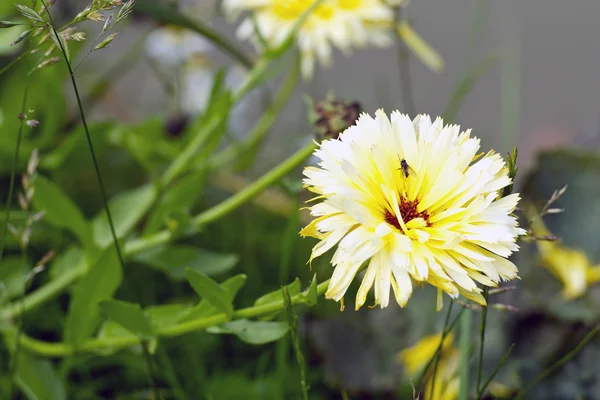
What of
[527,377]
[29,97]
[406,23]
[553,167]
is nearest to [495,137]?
[553,167]

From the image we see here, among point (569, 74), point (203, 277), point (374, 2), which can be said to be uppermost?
point (374, 2)

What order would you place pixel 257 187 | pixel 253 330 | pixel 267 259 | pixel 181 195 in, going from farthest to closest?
pixel 267 259
pixel 181 195
pixel 257 187
pixel 253 330

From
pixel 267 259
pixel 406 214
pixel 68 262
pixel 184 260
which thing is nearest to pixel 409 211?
pixel 406 214

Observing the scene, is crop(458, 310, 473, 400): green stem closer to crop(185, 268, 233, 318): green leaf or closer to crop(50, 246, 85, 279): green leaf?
crop(185, 268, 233, 318): green leaf

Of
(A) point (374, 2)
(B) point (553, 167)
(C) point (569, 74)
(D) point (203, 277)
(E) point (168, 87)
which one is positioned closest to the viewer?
(D) point (203, 277)

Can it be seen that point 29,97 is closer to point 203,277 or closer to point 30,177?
point 30,177

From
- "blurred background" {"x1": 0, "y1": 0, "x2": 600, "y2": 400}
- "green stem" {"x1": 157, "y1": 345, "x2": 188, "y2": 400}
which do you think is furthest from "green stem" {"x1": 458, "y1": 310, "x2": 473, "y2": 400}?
"green stem" {"x1": 157, "y1": 345, "x2": 188, "y2": 400}

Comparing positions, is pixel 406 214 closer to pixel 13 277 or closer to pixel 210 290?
pixel 210 290
